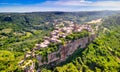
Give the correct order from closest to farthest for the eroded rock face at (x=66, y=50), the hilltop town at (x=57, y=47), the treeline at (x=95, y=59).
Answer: the hilltop town at (x=57, y=47)
the eroded rock face at (x=66, y=50)
the treeline at (x=95, y=59)

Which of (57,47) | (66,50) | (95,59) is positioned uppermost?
(57,47)

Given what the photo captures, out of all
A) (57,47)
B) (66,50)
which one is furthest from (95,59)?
(57,47)

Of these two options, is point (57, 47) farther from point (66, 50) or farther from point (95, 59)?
point (95, 59)

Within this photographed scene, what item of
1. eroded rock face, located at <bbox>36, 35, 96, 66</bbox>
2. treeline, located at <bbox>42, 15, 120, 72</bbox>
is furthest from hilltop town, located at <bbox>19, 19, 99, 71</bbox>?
treeline, located at <bbox>42, 15, 120, 72</bbox>

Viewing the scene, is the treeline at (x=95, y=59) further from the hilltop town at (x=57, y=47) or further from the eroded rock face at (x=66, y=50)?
the hilltop town at (x=57, y=47)

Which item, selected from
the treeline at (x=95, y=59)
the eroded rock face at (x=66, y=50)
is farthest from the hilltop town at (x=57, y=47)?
the treeline at (x=95, y=59)

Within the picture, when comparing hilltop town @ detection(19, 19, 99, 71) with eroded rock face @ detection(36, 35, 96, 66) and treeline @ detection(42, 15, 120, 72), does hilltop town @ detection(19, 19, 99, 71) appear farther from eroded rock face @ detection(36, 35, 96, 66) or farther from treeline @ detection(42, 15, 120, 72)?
treeline @ detection(42, 15, 120, 72)

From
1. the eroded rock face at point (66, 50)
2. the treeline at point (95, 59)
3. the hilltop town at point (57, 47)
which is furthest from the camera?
the treeline at point (95, 59)

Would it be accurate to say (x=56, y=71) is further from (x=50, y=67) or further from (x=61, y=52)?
(x=61, y=52)

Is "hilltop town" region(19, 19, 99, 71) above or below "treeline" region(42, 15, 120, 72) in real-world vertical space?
above
